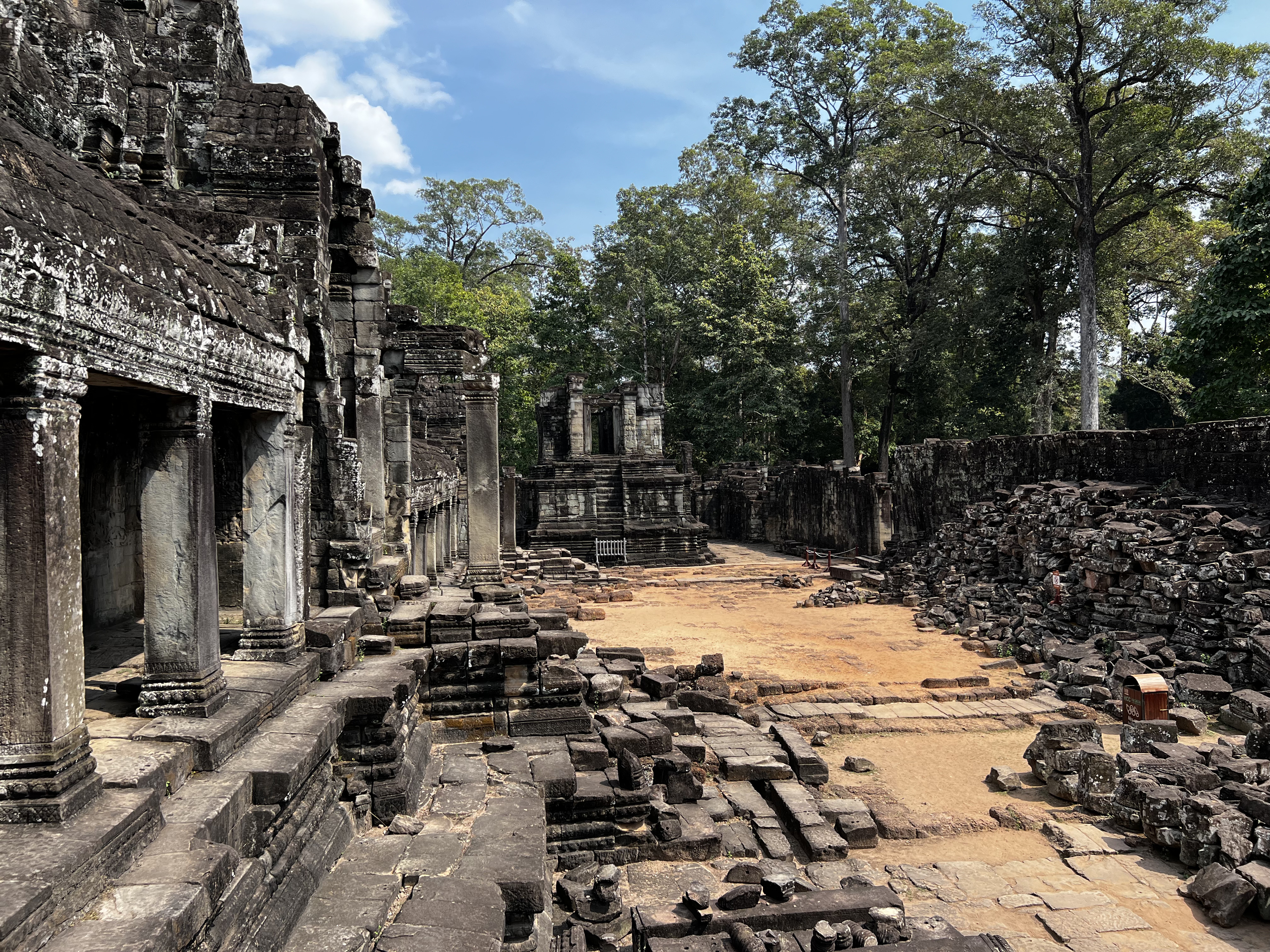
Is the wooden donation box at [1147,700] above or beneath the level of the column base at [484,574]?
beneath

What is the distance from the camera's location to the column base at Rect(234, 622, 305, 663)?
5.14 metres

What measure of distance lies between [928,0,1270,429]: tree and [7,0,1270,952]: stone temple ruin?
10.6 m

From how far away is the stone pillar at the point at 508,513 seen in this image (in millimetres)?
21875

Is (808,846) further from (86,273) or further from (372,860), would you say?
(86,273)

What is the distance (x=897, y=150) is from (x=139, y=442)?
26.0 m

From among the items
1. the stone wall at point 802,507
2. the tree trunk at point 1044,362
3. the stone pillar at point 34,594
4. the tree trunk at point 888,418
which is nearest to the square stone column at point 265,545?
the stone pillar at point 34,594

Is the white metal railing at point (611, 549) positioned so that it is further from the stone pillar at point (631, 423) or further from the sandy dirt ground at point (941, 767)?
the sandy dirt ground at point (941, 767)

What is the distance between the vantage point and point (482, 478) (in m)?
9.23

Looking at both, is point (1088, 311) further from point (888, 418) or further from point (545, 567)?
point (545, 567)

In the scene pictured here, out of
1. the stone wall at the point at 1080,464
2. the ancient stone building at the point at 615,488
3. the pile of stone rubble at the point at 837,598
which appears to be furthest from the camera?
the ancient stone building at the point at 615,488

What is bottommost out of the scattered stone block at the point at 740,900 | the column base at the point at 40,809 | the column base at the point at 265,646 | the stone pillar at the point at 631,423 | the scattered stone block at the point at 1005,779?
the scattered stone block at the point at 1005,779

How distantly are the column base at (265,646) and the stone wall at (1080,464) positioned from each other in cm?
1339

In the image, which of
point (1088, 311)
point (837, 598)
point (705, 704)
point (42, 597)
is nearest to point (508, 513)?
point (837, 598)

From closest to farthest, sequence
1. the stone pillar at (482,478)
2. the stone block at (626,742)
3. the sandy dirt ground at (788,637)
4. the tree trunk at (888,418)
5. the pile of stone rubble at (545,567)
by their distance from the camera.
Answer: the stone block at (626,742) < the stone pillar at (482,478) < the sandy dirt ground at (788,637) < the pile of stone rubble at (545,567) < the tree trunk at (888,418)
